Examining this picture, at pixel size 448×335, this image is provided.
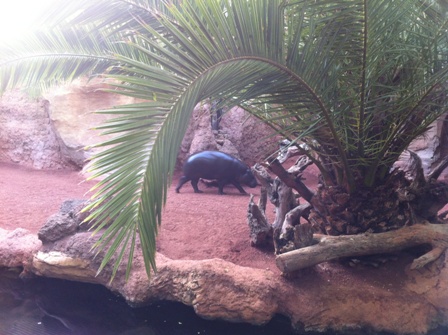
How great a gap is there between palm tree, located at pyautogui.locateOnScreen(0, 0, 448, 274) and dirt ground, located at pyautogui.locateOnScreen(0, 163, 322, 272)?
2.08ft

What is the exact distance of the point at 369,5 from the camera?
85.8 inches

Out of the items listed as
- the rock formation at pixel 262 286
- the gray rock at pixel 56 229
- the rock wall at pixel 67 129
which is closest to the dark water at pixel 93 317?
the rock formation at pixel 262 286

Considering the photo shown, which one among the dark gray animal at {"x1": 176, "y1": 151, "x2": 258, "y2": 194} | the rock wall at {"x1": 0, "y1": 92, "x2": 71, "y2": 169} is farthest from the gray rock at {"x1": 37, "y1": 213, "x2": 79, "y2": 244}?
the rock wall at {"x1": 0, "y1": 92, "x2": 71, "y2": 169}

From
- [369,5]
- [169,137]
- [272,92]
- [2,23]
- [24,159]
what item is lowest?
[24,159]

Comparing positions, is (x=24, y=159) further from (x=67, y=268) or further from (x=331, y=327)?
(x=331, y=327)

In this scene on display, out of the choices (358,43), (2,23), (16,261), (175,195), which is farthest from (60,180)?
(358,43)

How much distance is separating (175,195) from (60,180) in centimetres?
206

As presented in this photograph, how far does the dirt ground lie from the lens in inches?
131

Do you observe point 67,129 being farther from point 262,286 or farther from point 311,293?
point 311,293

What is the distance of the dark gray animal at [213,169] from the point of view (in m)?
5.46

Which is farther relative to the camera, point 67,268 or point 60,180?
point 60,180

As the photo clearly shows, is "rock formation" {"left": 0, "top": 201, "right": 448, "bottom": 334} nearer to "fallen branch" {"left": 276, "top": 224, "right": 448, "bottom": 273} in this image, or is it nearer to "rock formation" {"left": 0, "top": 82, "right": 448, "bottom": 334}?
"rock formation" {"left": 0, "top": 82, "right": 448, "bottom": 334}

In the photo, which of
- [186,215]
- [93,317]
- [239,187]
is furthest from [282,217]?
[239,187]

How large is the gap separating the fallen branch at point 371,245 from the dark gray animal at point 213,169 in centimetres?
259
